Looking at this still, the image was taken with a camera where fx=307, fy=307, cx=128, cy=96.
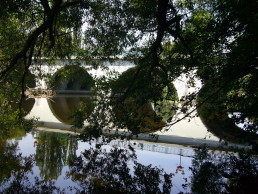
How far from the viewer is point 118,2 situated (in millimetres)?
4438

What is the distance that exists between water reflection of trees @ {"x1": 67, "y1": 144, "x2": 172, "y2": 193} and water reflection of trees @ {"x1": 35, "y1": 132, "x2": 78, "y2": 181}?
19 centimetres

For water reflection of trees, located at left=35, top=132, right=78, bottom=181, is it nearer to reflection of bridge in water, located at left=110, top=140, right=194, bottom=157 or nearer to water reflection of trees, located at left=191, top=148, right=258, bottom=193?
reflection of bridge in water, located at left=110, top=140, right=194, bottom=157

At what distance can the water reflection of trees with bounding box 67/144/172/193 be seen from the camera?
3590 millimetres

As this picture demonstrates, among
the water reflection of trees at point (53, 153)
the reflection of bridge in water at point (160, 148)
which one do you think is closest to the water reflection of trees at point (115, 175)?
the water reflection of trees at point (53, 153)

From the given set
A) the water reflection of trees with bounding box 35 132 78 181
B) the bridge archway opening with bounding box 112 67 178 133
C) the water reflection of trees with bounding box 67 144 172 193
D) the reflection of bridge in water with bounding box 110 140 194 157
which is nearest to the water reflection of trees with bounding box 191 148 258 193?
the reflection of bridge in water with bounding box 110 140 194 157

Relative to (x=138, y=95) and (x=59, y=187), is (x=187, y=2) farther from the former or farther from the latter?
(x=59, y=187)

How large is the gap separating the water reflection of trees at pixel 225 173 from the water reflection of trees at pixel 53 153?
6.03 ft

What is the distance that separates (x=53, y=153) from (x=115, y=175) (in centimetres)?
145

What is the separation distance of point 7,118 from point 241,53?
3722 mm

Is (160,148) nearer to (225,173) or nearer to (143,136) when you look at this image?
(143,136)

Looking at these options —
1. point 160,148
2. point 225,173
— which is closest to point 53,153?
point 160,148

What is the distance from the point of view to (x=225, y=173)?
4.09 m

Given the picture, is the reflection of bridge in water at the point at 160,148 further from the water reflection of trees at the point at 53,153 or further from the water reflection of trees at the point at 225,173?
the water reflection of trees at the point at 53,153

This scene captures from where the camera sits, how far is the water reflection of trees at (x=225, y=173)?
358 centimetres
